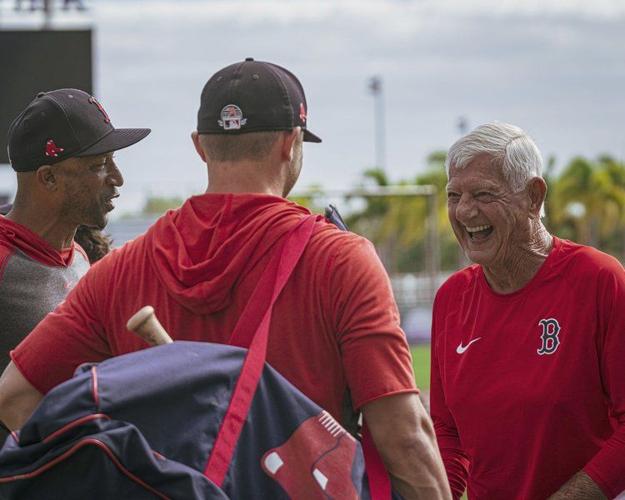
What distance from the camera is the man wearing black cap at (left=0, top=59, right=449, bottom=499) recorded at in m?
2.57

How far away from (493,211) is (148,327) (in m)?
1.50

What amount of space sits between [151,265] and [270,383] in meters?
0.44

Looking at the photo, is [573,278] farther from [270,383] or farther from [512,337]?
[270,383]

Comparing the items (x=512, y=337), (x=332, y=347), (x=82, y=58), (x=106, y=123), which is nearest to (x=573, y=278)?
(x=512, y=337)

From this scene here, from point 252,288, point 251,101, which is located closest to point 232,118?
point 251,101

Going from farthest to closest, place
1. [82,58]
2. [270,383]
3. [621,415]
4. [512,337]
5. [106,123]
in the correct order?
1. [82,58]
2. [106,123]
3. [512,337]
4. [621,415]
5. [270,383]

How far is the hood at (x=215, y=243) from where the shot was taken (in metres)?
2.61

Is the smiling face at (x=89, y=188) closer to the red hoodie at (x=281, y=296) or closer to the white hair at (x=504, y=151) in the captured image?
the white hair at (x=504, y=151)

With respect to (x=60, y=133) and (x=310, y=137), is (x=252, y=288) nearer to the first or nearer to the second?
(x=310, y=137)

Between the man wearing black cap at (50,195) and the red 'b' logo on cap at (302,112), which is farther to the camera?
the man wearing black cap at (50,195)

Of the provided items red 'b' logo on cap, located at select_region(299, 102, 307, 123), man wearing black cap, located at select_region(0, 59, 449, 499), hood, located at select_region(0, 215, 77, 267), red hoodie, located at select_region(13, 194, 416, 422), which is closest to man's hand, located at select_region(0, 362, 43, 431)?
man wearing black cap, located at select_region(0, 59, 449, 499)

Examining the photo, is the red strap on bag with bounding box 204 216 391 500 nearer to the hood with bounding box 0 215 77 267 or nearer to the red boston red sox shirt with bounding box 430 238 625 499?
the red boston red sox shirt with bounding box 430 238 625 499

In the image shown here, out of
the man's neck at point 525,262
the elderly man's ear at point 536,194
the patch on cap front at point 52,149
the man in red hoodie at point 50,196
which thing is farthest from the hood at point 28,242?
the elderly man's ear at point 536,194

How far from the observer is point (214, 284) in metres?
2.59
